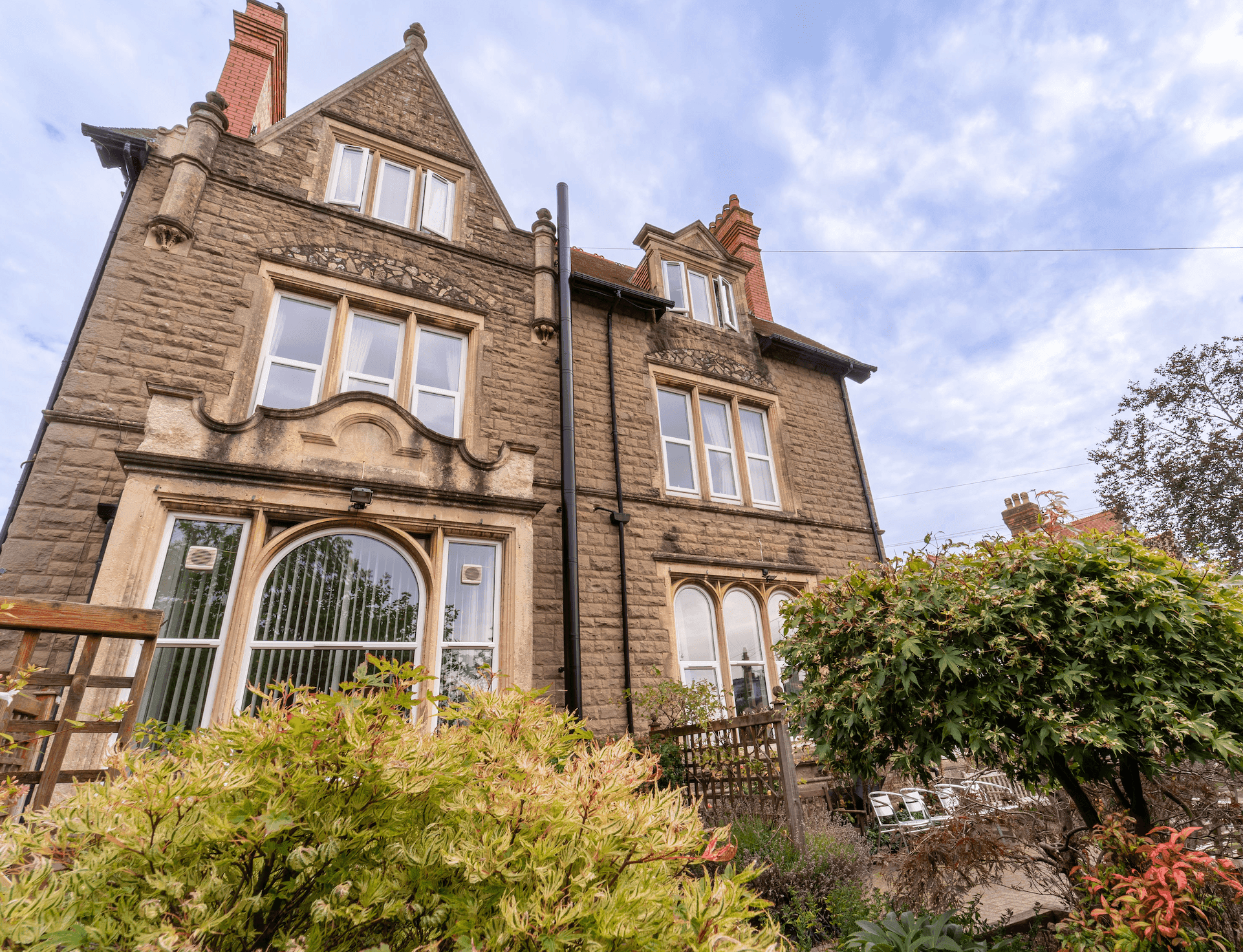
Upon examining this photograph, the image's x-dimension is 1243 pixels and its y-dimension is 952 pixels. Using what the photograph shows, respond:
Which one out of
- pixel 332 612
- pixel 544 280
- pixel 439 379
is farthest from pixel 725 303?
pixel 332 612

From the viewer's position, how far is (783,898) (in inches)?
185

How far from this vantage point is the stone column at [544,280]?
30.0 ft

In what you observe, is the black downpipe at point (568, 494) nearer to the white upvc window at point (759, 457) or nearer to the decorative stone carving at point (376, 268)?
the decorative stone carving at point (376, 268)

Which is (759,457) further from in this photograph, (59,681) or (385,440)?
(59,681)

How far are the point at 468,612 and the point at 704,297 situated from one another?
318 inches

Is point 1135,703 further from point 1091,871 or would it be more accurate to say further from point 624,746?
point 624,746

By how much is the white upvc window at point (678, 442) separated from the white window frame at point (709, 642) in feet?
5.37

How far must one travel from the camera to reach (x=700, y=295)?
473 inches

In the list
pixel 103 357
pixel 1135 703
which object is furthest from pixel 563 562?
pixel 1135 703

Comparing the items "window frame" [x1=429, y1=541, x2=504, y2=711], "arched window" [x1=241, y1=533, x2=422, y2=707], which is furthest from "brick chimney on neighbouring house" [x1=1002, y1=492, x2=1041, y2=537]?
"arched window" [x1=241, y1=533, x2=422, y2=707]

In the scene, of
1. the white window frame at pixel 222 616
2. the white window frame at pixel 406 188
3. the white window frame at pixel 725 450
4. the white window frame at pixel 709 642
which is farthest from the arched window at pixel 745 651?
the white window frame at pixel 406 188

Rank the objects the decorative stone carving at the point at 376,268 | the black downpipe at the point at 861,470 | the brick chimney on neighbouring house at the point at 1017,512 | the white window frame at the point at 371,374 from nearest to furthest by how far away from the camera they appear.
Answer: the white window frame at the point at 371,374 < the decorative stone carving at the point at 376,268 < the black downpipe at the point at 861,470 < the brick chimney on neighbouring house at the point at 1017,512

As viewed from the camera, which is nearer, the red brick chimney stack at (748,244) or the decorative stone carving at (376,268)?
the decorative stone carving at (376,268)

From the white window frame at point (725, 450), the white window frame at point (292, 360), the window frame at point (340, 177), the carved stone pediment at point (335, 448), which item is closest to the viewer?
the carved stone pediment at point (335, 448)
